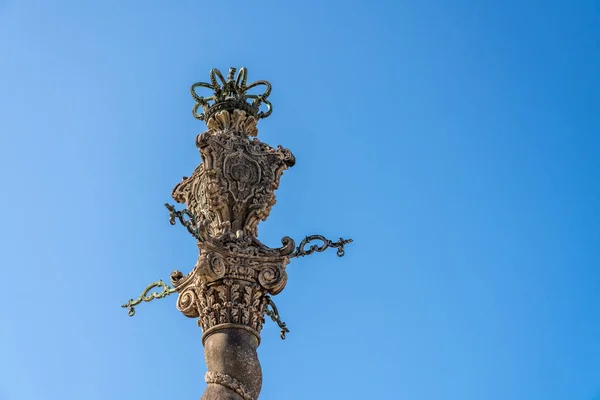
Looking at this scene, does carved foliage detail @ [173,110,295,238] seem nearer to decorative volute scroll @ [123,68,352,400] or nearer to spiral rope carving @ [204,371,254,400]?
decorative volute scroll @ [123,68,352,400]

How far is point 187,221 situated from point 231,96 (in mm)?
3659

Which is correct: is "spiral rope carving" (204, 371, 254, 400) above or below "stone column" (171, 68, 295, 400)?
A: below

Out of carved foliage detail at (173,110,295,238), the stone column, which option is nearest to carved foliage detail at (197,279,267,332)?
the stone column

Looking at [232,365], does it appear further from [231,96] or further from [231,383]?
[231,96]

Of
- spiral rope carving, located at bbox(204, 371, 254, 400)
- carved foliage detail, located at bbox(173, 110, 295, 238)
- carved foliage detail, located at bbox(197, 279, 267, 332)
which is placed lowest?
spiral rope carving, located at bbox(204, 371, 254, 400)

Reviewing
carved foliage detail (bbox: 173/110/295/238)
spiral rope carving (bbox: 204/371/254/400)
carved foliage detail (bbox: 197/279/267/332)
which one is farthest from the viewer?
carved foliage detail (bbox: 173/110/295/238)

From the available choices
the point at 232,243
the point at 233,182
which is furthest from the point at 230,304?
the point at 233,182

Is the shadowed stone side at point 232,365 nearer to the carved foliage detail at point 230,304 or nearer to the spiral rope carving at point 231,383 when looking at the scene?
the spiral rope carving at point 231,383

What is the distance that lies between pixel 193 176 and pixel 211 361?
383 centimetres

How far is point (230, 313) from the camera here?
63.2 ft

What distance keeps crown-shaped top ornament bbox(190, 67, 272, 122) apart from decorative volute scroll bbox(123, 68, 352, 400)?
0.7 inches

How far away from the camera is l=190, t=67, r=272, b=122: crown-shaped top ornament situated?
2194 cm

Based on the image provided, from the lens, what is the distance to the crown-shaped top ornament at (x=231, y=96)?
2194cm

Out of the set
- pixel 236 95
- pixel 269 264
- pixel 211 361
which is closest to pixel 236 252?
pixel 269 264
